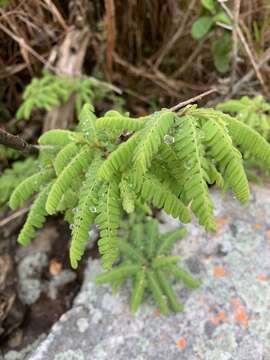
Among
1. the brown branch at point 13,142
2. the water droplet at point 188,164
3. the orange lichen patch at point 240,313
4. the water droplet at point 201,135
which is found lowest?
the orange lichen patch at point 240,313

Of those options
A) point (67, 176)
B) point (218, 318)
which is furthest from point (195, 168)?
point (218, 318)

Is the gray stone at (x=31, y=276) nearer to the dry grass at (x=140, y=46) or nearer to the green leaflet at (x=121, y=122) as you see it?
the dry grass at (x=140, y=46)

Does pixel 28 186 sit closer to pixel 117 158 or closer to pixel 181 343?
pixel 117 158

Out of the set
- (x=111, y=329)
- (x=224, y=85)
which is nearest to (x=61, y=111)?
(x=224, y=85)

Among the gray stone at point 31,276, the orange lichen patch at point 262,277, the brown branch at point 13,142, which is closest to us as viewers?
the brown branch at point 13,142

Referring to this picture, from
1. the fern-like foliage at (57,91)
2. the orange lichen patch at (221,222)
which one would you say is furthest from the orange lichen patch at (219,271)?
the fern-like foliage at (57,91)

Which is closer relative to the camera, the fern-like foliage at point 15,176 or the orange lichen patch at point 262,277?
the orange lichen patch at point 262,277

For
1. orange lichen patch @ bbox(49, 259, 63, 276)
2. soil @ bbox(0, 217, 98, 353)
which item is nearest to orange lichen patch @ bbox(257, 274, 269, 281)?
soil @ bbox(0, 217, 98, 353)
